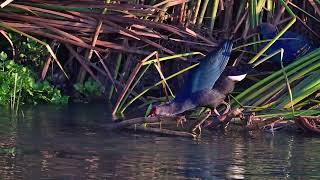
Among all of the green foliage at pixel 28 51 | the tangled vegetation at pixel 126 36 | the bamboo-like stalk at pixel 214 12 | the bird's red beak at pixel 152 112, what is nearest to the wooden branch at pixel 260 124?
the bird's red beak at pixel 152 112

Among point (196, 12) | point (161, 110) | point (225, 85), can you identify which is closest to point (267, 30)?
point (196, 12)

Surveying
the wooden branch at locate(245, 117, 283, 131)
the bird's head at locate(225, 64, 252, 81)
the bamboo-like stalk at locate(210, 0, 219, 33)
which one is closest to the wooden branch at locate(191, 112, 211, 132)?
the wooden branch at locate(245, 117, 283, 131)

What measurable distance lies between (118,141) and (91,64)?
69.0 inches

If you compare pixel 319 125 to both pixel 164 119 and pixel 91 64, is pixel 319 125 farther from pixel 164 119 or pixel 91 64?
pixel 91 64

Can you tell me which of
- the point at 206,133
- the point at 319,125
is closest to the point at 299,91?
the point at 319,125

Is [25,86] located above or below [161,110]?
above

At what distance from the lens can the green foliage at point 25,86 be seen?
6703mm

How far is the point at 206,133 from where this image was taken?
582 cm

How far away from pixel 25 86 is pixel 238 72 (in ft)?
5.73

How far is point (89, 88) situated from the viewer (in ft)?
23.1

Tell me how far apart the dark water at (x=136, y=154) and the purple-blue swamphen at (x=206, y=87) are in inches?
12.7

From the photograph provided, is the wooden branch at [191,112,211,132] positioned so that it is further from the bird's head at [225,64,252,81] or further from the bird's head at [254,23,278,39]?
the bird's head at [254,23,278,39]

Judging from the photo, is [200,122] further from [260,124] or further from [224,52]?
[224,52]

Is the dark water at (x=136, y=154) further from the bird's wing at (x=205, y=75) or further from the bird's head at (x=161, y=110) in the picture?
the bird's wing at (x=205, y=75)
